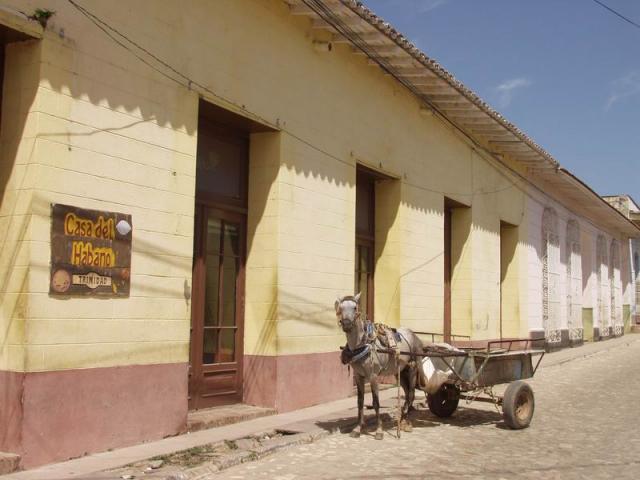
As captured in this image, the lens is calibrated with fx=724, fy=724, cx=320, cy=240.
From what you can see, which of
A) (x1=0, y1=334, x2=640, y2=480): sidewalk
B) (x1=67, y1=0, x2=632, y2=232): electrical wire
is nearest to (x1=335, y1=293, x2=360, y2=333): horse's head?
(x1=0, y1=334, x2=640, y2=480): sidewalk

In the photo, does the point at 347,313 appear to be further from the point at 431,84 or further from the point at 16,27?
the point at 431,84

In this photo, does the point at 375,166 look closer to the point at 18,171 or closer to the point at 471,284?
the point at 471,284

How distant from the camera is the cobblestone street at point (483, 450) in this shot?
7.16 meters

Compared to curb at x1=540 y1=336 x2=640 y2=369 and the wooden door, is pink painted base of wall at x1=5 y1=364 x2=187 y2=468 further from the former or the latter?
curb at x1=540 y1=336 x2=640 y2=369

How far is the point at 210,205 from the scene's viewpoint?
33.0 ft

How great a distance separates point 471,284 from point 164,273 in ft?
35.2

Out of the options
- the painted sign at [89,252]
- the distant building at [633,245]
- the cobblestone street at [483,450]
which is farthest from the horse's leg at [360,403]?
the distant building at [633,245]

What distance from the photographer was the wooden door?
31.8ft

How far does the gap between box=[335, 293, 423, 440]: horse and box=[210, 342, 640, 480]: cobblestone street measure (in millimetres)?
391

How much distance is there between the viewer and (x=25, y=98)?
280 inches

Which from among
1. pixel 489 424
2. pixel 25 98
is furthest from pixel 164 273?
pixel 489 424

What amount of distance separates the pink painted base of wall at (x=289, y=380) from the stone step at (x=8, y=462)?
4202 mm

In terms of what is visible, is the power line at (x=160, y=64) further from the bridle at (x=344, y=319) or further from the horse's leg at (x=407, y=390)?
the horse's leg at (x=407, y=390)

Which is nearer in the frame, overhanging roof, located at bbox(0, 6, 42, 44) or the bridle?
overhanging roof, located at bbox(0, 6, 42, 44)
